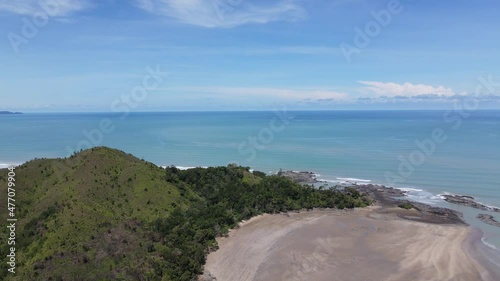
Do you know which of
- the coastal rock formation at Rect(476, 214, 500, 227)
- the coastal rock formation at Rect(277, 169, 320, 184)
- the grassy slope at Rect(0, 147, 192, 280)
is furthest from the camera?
the coastal rock formation at Rect(277, 169, 320, 184)

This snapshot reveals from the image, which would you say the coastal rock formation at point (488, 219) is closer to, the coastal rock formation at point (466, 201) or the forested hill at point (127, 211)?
the coastal rock formation at point (466, 201)

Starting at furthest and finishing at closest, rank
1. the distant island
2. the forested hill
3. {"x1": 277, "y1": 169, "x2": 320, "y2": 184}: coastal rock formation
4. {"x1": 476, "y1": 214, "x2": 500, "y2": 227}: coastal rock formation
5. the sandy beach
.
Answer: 1. {"x1": 277, "y1": 169, "x2": 320, "y2": 184}: coastal rock formation
2. {"x1": 476, "y1": 214, "x2": 500, "y2": 227}: coastal rock formation
3. the sandy beach
4. the distant island
5. the forested hill

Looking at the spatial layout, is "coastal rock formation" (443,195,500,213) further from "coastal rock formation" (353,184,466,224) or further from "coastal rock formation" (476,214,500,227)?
"coastal rock formation" (353,184,466,224)

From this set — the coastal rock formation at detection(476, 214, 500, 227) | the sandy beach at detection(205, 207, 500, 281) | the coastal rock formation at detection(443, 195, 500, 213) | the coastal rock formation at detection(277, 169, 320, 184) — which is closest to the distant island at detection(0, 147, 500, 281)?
the sandy beach at detection(205, 207, 500, 281)

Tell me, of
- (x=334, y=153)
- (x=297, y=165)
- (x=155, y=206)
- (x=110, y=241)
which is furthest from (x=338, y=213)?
(x=334, y=153)

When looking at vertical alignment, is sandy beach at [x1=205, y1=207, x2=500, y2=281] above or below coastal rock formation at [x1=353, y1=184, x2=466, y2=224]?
below

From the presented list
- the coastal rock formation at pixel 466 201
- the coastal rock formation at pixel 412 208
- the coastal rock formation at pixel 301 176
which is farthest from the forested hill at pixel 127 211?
the coastal rock formation at pixel 301 176
